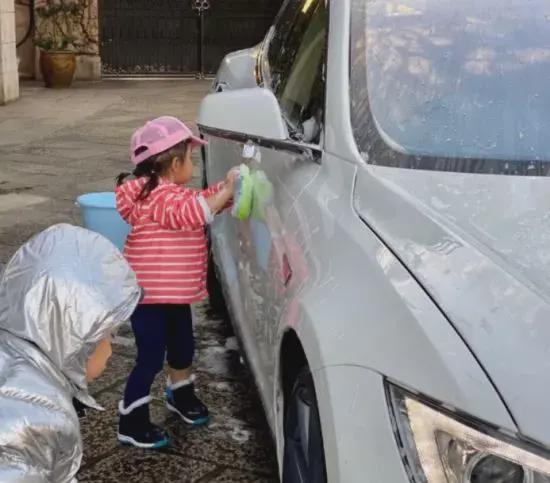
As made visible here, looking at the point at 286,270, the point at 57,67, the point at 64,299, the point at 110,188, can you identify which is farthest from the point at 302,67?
the point at 57,67

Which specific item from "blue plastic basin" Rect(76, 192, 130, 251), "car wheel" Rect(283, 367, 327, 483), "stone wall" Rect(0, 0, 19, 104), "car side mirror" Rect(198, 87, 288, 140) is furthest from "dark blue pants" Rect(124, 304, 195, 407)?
"stone wall" Rect(0, 0, 19, 104)

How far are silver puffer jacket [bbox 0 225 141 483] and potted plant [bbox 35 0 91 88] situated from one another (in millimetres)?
14245

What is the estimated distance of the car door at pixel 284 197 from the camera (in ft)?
9.43

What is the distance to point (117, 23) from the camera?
1798 cm

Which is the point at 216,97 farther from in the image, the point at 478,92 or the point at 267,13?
the point at 267,13

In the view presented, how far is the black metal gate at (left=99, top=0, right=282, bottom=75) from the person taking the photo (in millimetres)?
18016

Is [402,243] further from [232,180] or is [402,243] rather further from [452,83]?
[232,180]

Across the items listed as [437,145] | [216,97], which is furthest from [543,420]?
[216,97]

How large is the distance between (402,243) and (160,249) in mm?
1455

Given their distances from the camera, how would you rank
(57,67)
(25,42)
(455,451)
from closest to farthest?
(455,451) < (57,67) < (25,42)

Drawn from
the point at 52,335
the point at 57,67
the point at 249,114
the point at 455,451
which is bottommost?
the point at 57,67

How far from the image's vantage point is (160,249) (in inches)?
141

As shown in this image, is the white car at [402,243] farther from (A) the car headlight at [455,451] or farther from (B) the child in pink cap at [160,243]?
(B) the child in pink cap at [160,243]

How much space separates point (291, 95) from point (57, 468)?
72.9 inches
